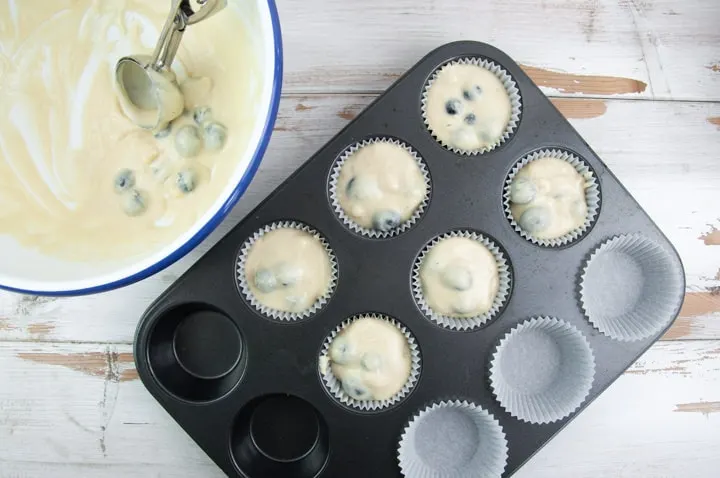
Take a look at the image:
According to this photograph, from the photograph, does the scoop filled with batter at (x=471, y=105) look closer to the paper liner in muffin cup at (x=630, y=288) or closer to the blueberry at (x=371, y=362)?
the paper liner in muffin cup at (x=630, y=288)

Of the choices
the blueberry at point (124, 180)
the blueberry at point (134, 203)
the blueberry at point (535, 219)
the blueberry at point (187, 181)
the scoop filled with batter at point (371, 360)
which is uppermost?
the blueberry at point (187, 181)

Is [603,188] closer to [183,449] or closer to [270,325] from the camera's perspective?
[270,325]

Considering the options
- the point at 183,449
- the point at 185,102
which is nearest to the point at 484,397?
the point at 183,449

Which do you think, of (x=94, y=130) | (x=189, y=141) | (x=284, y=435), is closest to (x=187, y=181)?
(x=189, y=141)

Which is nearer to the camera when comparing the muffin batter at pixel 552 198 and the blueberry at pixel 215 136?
the blueberry at pixel 215 136

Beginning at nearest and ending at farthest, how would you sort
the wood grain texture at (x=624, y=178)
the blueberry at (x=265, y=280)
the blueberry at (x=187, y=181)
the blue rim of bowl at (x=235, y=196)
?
the blue rim of bowl at (x=235, y=196) < the blueberry at (x=187, y=181) < the blueberry at (x=265, y=280) < the wood grain texture at (x=624, y=178)

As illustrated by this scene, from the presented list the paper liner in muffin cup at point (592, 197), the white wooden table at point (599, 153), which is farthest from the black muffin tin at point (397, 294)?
the white wooden table at point (599, 153)

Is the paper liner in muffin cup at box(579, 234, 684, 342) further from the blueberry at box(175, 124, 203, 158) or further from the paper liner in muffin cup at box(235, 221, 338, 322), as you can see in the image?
the blueberry at box(175, 124, 203, 158)
